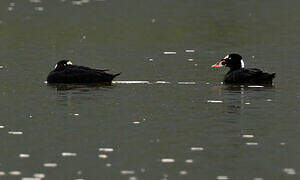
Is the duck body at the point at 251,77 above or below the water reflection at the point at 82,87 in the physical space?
above

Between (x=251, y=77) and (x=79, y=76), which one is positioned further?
(x=79, y=76)

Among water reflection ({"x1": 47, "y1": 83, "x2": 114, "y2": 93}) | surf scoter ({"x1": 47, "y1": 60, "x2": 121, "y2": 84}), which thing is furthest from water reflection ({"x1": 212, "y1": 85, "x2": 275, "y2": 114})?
surf scoter ({"x1": 47, "y1": 60, "x2": 121, "y2": 84})

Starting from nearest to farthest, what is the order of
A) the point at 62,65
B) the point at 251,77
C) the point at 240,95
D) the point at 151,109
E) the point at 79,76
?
the point at 151,109, the point at 240,95, the point at 251,77, the point at 79,76, the point at 62,65

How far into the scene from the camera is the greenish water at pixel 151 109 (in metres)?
17.9

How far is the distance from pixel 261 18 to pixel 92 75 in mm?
30227

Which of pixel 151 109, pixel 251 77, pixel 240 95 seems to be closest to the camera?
pixel 151 109

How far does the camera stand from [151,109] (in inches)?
957

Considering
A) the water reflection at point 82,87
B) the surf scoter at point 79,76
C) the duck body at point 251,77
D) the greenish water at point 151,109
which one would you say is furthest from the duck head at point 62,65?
the duck body at point 251,77

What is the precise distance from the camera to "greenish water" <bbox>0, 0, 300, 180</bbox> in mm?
17906

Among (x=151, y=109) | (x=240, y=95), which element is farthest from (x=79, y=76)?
(x=151, y=109)

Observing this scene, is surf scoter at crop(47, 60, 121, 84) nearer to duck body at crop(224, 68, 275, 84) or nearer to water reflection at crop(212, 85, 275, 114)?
water reflection at crop(212, 85, 275, 114)

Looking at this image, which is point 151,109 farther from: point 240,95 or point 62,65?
point 62,65

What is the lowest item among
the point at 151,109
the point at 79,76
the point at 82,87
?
the point at 151,109

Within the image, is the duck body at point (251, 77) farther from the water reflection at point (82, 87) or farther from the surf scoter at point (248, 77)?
the water reflection at point (82, 87)
